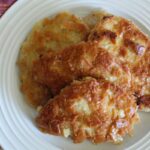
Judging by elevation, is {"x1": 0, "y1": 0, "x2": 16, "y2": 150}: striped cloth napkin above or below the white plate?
above

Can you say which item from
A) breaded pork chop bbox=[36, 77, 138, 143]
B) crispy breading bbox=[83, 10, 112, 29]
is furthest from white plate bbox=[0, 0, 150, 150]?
breaded pork chop bbox=[36, 77, 138, 143]

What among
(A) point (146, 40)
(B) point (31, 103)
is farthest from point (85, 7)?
(B) point (31, 103)

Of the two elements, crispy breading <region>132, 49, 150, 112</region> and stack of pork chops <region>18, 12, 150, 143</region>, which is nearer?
stack of pork chops <region>18, 12, 150, 143</region>

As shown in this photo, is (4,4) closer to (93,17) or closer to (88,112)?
(93,17)

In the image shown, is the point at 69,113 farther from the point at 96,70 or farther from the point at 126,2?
the point at 126,2

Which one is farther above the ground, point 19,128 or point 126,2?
point 126,2

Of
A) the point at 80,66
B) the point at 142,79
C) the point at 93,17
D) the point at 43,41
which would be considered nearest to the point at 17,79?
the point at 43,41

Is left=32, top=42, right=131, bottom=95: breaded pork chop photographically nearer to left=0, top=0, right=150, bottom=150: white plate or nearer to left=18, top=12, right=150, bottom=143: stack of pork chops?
left=18, top=12, right=150, bottom=143: stack of pork chops
